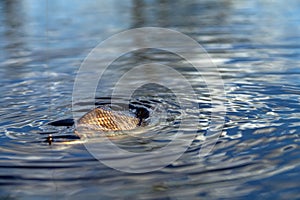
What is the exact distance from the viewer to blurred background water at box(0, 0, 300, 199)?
453cm

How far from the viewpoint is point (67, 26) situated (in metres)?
11.8

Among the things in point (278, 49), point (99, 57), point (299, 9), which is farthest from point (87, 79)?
point (299, 9)

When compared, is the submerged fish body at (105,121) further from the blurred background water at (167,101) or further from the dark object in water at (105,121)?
the blurred background water at (167,101)

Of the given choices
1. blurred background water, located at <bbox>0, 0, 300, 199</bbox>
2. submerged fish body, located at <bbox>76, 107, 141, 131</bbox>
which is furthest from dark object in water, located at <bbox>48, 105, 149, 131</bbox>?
blurred background water, located at <bbox>0, 0, 300, 199</bbox>

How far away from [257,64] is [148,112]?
2.48 metres

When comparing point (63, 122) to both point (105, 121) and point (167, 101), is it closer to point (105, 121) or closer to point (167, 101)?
point (105, 121)

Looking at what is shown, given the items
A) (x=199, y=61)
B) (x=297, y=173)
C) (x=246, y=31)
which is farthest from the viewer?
(x=246, y=31)

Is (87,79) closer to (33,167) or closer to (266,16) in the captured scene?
(33,167)

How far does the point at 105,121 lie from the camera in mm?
5848

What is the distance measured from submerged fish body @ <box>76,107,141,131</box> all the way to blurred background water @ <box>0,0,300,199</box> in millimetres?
171

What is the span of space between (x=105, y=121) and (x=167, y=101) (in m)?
1.14

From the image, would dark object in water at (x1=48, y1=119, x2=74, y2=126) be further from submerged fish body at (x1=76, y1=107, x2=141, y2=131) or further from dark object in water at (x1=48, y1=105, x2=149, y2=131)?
submerged fish body at (x1=76, y1=107, x2=141, y2=131)

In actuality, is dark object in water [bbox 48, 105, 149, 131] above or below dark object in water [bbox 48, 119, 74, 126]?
above

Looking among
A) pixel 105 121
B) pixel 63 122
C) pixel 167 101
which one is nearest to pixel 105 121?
pixel 105 121
